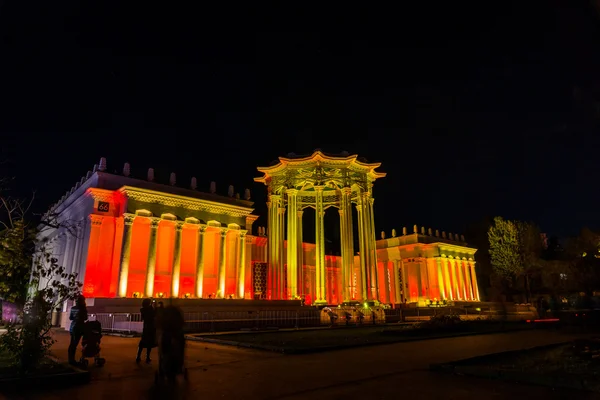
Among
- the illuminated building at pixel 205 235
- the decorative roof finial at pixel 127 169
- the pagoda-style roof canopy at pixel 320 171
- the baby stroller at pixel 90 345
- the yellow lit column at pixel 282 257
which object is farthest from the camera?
the pagoda-style roof canopy at pixel 320 171

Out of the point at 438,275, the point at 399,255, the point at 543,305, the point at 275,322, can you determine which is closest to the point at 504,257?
the point at 438,275

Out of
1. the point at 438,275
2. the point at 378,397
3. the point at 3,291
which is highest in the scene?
the point at 438,275

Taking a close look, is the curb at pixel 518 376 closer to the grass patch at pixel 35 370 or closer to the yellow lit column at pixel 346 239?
the grass patch at pixel 35 370

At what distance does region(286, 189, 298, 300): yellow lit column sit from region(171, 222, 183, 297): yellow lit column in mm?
10049

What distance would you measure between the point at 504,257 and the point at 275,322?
124ft

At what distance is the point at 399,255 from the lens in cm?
5622

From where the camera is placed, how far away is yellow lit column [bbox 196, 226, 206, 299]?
35.2 m

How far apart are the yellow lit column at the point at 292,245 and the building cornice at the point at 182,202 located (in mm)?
5104

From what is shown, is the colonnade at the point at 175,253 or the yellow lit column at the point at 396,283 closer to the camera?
the colonnade at the point at 175,253

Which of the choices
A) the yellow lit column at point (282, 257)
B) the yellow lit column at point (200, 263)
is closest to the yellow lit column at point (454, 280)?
the yellow lit column at point (282, 257)

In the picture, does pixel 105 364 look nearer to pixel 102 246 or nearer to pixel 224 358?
pixel 224 358

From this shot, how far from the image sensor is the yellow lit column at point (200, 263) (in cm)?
3519

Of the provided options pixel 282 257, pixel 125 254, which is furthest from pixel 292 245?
pixel 125 254

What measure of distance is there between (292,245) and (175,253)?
35.9 feet
